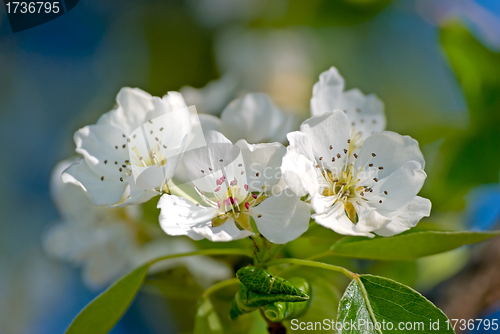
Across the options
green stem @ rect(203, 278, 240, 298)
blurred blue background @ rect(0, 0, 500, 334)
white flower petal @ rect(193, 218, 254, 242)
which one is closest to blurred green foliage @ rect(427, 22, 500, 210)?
blurred blue background @ rect(0, 0, 500, 334)

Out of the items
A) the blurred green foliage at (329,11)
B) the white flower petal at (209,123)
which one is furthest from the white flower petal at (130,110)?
the blurred green foliage at (329,11)

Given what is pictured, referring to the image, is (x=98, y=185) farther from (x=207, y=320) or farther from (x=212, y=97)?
(x=212, y=97)

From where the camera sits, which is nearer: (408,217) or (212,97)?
(408,217)

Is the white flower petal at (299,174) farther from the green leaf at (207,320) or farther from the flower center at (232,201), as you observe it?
the green leaf at (207,320)

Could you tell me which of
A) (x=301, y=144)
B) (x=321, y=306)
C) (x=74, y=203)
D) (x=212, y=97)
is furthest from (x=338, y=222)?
(x=74, y=203)

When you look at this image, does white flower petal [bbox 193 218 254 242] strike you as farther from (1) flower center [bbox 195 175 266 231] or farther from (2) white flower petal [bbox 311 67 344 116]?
(2) white flower petal [bbox 311 67 344 116]

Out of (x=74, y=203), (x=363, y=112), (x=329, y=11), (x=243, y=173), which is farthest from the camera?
(x=329, y=11)
